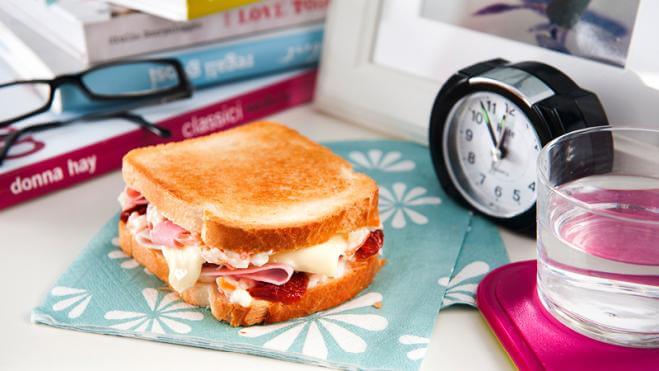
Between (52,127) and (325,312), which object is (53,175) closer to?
(52,127)

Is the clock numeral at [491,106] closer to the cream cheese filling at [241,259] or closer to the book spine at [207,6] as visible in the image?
the cream cheese filling at [241,259]

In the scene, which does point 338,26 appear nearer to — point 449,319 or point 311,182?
point 311,182

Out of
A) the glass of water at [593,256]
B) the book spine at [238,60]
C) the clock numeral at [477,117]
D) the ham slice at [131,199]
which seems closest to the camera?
the glass of water at [593,256]

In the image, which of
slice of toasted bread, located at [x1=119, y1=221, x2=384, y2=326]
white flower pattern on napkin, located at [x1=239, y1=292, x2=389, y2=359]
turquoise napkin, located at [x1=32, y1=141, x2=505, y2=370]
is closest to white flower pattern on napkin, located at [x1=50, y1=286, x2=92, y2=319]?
turquoise napkin, located at [x1=32, y1=141, x2=505, y2=370]

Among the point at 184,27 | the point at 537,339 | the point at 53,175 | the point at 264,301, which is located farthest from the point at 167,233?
the point at 184,27

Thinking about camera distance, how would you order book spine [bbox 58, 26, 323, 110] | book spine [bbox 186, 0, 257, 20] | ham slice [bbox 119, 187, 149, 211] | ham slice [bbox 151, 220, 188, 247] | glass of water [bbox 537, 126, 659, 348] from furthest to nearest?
book spine [bbox 58, 26, 323, 110] < book spine [bbox 186, 0, 257, 20] < ham slice [bbox 119, 187, 149, 211] < ham slice [bbox 151, 220, 188, 247] < glass of water [bbox 537, 126, 659, 348]

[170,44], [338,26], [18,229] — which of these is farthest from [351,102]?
[18,229]

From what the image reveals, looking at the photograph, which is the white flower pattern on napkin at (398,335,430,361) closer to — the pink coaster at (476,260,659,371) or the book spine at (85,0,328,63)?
the pink coaster at (476,260,659,371)

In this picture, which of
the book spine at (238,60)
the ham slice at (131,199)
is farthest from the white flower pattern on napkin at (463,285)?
the book spine at (238,60)
